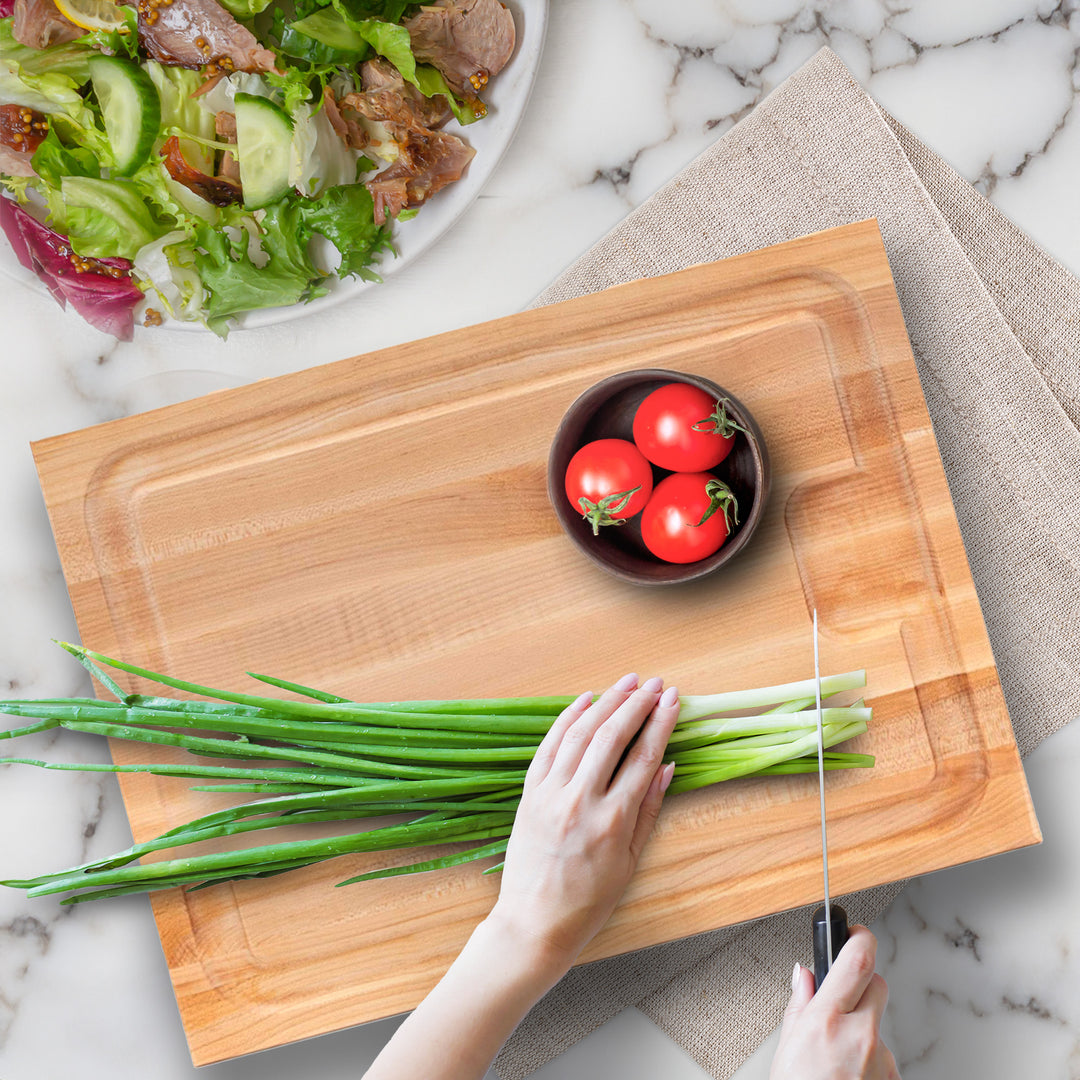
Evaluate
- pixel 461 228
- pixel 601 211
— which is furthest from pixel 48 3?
pixel 601 211

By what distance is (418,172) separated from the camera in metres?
1.07

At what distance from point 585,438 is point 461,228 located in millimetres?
351

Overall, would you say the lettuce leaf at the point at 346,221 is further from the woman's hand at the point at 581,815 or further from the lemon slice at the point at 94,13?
the woman's hand at the point at 581,815

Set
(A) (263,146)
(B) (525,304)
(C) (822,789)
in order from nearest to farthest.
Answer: (C) (822,789) → (A) (263,146) → (B) (525,304)

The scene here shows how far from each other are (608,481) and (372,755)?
0.38 m

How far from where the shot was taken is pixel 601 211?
1170 millimetres

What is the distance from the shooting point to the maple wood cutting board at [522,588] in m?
1.03

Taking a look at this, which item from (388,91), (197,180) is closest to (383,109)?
(388,91)

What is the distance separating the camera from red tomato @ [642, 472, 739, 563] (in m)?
0.94

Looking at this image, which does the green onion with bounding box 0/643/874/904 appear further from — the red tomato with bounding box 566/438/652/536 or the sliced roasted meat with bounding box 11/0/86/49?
the sliced roasted meat with bounding box 11/0/86/49

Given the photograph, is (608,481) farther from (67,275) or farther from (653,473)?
(67,275)

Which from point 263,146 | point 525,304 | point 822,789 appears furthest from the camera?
point 525,304

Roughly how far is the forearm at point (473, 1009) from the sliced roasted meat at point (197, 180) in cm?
88

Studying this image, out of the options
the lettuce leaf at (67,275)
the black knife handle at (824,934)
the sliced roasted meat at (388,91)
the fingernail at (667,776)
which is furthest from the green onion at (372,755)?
the sliced roasted meat at (388,91)
